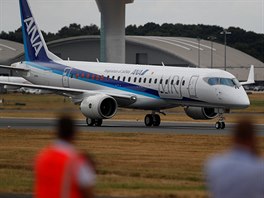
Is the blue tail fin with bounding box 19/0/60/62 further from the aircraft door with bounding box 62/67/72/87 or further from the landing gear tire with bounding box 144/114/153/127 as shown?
the landing gear tire with bounding box 144/114/153/127

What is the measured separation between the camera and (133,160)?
25.3 m

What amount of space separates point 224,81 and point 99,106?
5.88 metres

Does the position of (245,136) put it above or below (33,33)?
below

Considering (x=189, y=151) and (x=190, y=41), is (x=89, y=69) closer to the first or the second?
(x=189, y=151)

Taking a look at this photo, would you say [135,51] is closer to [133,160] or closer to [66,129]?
[133,160]

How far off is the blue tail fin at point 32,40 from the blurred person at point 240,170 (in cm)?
4188

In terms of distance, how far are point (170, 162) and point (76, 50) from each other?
113753mm

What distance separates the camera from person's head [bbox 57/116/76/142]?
9.55 meters

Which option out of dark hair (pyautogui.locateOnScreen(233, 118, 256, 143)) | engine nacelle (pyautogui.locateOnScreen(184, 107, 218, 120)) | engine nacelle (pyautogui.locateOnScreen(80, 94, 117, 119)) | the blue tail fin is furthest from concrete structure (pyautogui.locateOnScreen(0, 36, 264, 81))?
dark hair (pyautogui.locateOnScreen(233, 118, 256, 143))

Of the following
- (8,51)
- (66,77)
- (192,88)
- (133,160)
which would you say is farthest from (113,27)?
(133,160)

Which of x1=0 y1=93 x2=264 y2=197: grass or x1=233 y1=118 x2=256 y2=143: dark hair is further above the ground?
x1=233 y1=118 x2=256 y2=143: dark hair

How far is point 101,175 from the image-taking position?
21859mm

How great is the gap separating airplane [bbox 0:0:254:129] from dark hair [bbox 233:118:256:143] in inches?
1326

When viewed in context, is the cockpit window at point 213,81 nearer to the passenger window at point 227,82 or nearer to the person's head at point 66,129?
the passenger window at point 227,82
